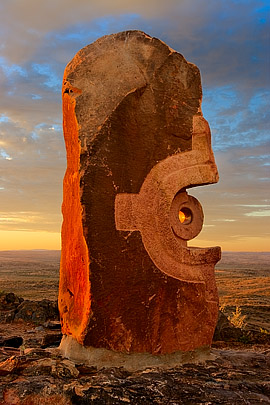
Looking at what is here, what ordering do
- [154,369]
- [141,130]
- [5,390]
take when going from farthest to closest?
1. [141,130]
2. [154,369]
3. [5,390]

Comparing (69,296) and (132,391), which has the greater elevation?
(69,296)

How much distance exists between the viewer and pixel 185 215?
5805mm

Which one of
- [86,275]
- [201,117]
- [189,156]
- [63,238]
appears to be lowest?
[86,275]

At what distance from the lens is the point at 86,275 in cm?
505

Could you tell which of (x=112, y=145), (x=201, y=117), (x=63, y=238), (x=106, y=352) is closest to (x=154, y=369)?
(x=106, y=352)

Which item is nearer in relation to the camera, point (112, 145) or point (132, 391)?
point (132, 391)

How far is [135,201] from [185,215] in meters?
0.96

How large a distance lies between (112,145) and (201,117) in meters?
1.51

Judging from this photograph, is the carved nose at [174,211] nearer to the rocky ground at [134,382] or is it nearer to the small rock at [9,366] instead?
the rocky ground at [134,382]

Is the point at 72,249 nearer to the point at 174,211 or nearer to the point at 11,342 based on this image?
the point at 174,211

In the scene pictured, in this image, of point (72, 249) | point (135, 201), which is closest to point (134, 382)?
point (72, 249)

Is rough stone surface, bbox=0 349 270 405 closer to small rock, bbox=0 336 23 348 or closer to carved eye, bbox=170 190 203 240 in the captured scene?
carved eye, bbox=170 190 203 240

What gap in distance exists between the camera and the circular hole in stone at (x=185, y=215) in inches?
227

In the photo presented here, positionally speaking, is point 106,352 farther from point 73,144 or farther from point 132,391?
point 73,144
